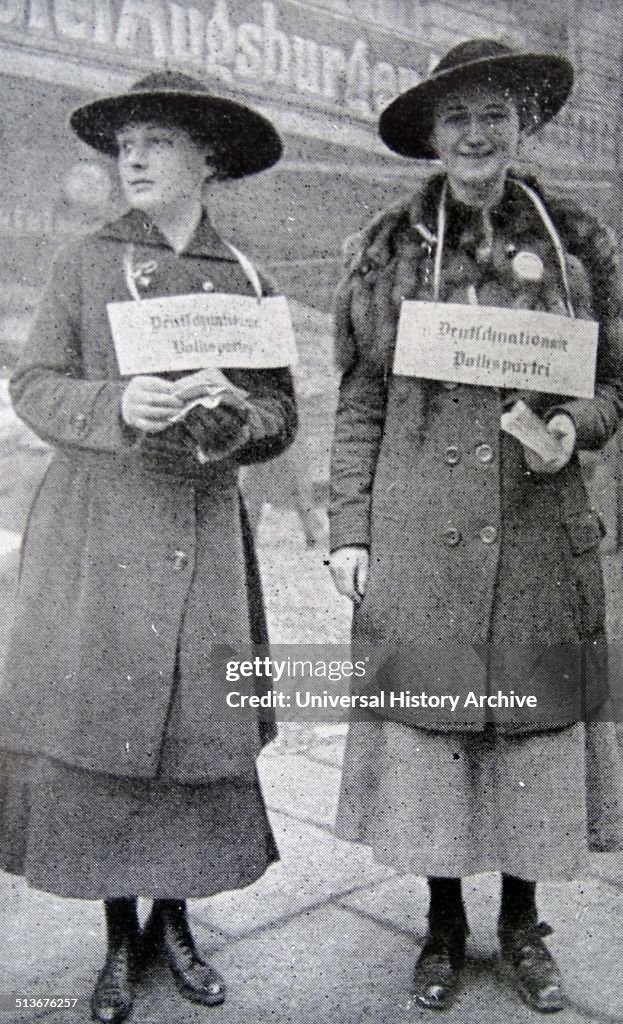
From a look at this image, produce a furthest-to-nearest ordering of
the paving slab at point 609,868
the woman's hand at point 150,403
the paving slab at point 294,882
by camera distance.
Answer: the paving slab at point 609,868 → the paving slab at point 294,882 → the woman's hand at point 150,403

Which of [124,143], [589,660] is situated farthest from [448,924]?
[124,143]

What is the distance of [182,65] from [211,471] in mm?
949

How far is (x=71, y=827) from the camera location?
2.16 m

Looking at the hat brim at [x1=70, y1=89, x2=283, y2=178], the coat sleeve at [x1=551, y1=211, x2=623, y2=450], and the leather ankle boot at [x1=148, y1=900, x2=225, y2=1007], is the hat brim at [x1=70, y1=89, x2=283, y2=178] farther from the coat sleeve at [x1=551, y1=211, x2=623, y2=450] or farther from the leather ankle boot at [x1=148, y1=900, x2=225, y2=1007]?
the leather ankle boot at [x1=148, y1=900, x2=225, y2=1007]

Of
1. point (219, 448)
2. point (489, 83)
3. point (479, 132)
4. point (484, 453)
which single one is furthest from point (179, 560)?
point (489, 83)

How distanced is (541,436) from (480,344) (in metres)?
0.24

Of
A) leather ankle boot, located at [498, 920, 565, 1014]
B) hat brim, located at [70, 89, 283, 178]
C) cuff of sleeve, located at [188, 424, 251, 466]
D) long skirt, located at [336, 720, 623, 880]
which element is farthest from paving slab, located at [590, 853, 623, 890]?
hat brim, located at [70, 89, 283, 178]

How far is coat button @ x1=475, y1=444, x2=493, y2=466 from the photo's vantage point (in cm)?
216

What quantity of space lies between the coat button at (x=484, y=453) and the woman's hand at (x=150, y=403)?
2.13ft

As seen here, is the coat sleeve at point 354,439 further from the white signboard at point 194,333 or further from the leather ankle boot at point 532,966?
the leather ankle boot at point 532,966

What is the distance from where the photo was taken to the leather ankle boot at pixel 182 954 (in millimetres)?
2178

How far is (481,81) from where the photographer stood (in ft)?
7.10

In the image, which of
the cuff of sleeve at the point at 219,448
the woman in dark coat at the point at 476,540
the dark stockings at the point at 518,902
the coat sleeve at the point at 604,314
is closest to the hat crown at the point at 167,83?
the woman in dark coat at the point at 476,540

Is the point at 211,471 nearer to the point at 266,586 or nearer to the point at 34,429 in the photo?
the point at 34,429
